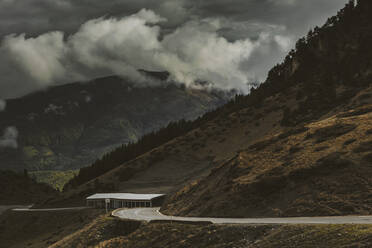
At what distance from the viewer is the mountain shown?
135 ft

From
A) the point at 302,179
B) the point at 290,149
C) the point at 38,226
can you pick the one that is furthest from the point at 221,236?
the point at 38,226

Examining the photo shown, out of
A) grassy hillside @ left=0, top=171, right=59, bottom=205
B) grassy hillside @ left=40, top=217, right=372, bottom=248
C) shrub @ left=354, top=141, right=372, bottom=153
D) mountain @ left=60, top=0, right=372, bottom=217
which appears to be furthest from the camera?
grassy hillside @ left=0, top=171, right=59, bottom=205

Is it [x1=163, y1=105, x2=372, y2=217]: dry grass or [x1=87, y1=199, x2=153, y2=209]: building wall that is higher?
[x1=163, y1=105, x2=372, y2=217]: dry grass

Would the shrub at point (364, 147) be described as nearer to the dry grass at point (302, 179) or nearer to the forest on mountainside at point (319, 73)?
the dry grass at point (302, 179)

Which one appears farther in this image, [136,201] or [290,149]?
[136,201]

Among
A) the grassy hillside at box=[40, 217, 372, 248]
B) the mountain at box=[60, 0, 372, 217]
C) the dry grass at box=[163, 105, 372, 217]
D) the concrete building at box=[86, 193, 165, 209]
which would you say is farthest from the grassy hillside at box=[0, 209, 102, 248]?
the dry grass at box=[163, 105, 372, 217]

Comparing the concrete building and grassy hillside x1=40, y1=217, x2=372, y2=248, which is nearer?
grassy hillside x1=40, y1=217, x2=372, y2=248

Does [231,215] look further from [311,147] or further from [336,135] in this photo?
[336,135]

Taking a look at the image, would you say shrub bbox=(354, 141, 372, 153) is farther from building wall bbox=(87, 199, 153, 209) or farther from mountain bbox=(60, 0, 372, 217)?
building wall bbox=(87, 199, 153, 209)

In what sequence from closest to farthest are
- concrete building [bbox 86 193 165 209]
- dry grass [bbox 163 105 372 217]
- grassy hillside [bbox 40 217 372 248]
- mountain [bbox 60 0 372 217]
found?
grassy hillside [bbox 40 217 372 248]
dry grass [bbox 163 105 372 217]
mountain [bbox 60 0 372 217]
concrete building [bbox 86 193 165 209]

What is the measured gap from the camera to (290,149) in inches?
2089

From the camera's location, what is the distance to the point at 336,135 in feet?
171

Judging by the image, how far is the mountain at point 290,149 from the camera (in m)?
41.2

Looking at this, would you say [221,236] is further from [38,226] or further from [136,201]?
[38,226]
